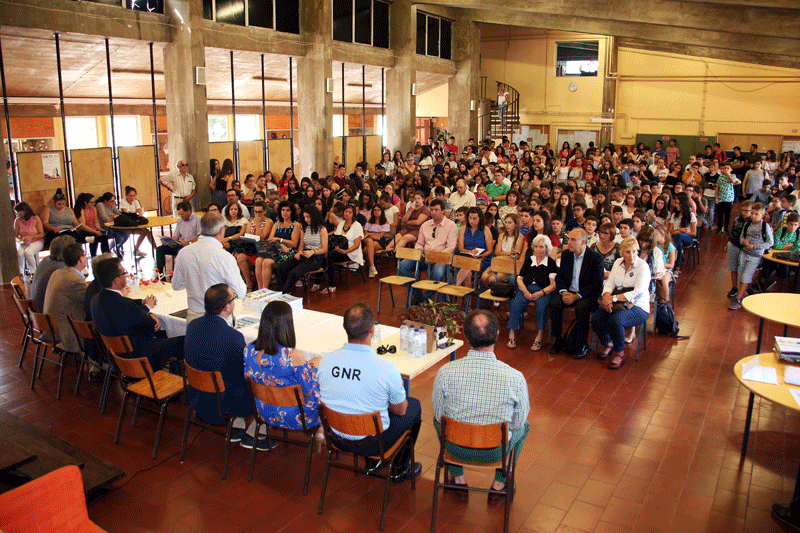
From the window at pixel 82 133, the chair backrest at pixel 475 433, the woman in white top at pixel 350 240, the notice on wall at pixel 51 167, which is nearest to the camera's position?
the chair backrest at pixel 475 433

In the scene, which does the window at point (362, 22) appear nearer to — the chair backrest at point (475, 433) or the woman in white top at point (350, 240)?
the woman in white top at point (350, 240)

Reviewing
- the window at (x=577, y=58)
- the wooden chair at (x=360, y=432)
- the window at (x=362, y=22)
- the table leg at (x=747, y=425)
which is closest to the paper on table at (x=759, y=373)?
the table leg at (x=747, y=425)

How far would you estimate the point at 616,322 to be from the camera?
6344 millimetres

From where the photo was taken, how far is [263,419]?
4.27 meters

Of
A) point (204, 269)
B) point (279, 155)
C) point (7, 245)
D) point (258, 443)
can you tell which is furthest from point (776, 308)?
point (279, 155)

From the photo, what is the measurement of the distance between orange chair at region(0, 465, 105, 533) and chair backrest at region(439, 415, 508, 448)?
189 centimetres

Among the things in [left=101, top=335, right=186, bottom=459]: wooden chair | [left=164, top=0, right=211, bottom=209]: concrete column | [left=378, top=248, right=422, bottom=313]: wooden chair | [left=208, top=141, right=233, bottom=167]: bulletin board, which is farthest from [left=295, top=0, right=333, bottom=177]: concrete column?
[left=101, top=335, right=186, bottom=459]: wooden chair

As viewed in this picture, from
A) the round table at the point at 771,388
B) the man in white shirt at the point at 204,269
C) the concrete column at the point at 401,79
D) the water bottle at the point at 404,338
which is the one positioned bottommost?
the round table at the point at 771,388

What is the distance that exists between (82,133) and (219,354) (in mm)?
14787

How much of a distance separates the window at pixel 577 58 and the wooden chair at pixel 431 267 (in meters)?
16.6

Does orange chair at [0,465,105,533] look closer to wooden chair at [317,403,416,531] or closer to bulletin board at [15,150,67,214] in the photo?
wooden chair at [317,403,416,531]

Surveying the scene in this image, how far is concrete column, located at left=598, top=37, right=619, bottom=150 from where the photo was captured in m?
21.6

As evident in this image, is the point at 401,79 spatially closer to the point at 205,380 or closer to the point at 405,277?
the point at 405,277

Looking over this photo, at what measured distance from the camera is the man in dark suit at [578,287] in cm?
656
